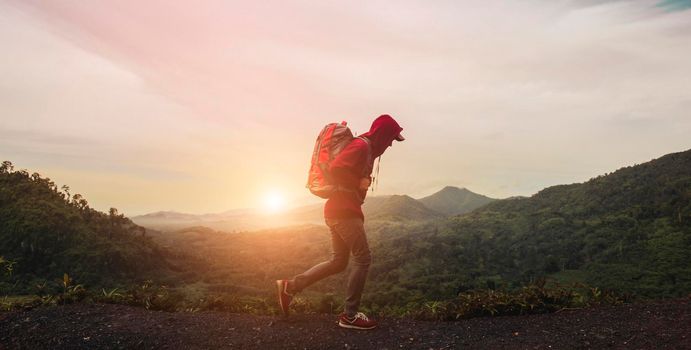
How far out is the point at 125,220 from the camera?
2673cm

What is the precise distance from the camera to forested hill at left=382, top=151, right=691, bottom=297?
3098 centimetres

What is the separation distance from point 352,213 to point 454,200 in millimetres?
136486

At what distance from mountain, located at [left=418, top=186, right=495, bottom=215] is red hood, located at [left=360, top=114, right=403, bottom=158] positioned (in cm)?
12179

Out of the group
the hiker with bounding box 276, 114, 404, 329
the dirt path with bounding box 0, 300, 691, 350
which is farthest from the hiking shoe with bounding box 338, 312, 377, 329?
the dirt path with bounding box 0, 300, 691, 350

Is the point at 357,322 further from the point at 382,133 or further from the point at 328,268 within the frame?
the point at 382,133

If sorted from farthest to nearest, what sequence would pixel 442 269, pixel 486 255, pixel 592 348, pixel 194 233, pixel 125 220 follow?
pixel 194 233 < pixel 486 255 < pixel 442 269 < pixel 125 220 < pixel 592 348

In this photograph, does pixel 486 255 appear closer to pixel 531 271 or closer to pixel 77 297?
pixel 531 271

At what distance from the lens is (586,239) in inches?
1551

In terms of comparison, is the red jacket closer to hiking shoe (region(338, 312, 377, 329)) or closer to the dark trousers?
the dark trousers

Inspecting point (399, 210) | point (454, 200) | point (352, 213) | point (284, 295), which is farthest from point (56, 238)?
point (454, 200)

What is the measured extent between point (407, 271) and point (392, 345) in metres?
36.8

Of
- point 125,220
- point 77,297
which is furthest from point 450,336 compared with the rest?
point 125,220

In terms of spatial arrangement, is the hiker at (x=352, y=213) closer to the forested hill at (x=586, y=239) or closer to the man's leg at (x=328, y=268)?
the man's leg at (x=328, y=268)

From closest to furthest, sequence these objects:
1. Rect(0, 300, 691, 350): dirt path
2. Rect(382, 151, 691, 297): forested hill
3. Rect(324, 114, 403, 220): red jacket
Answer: Rect(0, 300, 691, 350): dirt path, Rect(324, 114, 403, 220): red jacket, Rect(382, 151, 691, 297): forested hill
